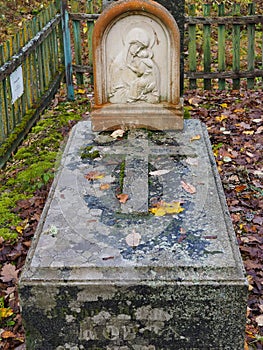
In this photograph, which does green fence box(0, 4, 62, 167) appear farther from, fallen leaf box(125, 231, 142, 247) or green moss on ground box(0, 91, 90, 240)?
fallen leaf box(125, 231, 142, 247)

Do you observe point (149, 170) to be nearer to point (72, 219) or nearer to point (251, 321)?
point (72, 219)

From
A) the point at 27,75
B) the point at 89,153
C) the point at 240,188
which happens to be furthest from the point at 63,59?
the point at 240,188

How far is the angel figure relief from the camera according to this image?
4.77 m

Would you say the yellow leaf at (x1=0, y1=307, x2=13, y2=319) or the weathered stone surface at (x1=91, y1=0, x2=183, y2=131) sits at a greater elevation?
the weathered stone surface at (x1=91, y1=0, x2=183, y2=131)

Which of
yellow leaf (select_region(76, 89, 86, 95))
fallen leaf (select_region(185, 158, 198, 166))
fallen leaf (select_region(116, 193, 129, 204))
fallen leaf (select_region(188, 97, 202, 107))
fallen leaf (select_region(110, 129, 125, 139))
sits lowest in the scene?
fallen leaf (select_region(116, 193, 129, 204))

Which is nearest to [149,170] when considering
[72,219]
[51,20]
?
[72,219]

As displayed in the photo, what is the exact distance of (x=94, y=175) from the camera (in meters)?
4.10

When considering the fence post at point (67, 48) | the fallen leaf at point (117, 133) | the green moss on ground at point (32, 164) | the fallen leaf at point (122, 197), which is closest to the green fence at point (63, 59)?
the fence post at point (67, 48)

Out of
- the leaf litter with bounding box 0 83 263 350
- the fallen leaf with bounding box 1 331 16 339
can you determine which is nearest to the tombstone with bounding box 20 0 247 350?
the leaf litter with bounding box 0 83 263 350

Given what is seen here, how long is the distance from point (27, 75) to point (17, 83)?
54cm

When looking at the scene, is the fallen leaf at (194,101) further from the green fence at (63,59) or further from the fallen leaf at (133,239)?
the fallen leaf at (133,239)

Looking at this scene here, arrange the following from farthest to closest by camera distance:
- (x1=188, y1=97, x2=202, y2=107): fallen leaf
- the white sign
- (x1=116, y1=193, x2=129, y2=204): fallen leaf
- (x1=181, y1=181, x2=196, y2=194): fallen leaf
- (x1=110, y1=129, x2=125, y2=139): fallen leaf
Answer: (x1=188, y1=97, x2=202, y2=107): fallen leaf → the white sign → (x1=110, y1=129, x2=125, y2=139): fallen leaf → (x1=181, y1=181, x2=196, y2=194): fallen leaf → (x1=116, y1=193, x2=129, y2=204): fallen leaf

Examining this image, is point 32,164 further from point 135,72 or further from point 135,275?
point 135,275

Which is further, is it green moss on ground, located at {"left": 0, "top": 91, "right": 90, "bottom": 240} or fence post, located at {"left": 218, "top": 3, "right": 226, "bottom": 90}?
fence post, located at {"left": 218, "top": 3, "right": 226, "bottom": 90}
